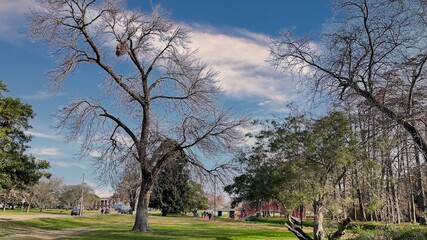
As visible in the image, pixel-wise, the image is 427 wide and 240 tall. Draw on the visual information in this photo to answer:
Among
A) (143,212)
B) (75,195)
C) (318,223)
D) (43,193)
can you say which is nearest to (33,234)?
(143,212)

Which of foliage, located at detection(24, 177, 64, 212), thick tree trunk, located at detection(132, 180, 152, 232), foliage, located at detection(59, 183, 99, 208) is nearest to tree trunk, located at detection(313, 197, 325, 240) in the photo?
thick tree trunk, located at detection(132, 180, 152, 232)

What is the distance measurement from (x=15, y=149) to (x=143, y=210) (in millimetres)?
9776

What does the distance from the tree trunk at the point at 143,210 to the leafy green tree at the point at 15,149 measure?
720cm

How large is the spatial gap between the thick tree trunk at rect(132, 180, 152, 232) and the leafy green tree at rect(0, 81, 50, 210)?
23.8 ft

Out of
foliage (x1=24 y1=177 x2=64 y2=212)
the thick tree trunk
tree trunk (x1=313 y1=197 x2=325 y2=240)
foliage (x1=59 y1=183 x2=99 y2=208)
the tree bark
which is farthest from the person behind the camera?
foliage (x1=59 y1=183 x2=99 y2=208)

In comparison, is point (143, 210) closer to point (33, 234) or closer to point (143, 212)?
point (143, 212)

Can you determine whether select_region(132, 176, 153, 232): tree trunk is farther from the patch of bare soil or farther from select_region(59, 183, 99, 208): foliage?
select_region(59, 183, 99, 208): foliage

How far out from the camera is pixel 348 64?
1513 cm

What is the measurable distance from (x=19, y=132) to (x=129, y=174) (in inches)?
330

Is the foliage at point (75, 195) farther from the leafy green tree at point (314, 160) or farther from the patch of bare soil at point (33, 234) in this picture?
the leafy green tree at point (314, 160)

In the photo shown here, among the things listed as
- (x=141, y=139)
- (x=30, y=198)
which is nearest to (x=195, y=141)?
(x=141, y=139)

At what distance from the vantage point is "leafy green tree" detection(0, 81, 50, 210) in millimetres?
26094

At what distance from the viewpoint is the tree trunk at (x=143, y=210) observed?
87.2 ft

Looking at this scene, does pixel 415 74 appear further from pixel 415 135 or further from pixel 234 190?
pixel 234 190
